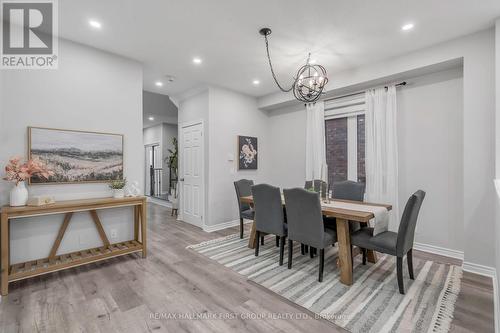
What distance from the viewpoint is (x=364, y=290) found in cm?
233

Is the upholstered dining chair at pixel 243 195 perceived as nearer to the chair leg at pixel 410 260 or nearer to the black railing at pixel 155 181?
the chair leg at pixel 410 260

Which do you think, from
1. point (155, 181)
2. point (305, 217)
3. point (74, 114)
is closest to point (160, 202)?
point (155, 181)

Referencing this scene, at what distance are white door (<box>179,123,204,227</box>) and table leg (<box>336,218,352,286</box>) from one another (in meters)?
2.81

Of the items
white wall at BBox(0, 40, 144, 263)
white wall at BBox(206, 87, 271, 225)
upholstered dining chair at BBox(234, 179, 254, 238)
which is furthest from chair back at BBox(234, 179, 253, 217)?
white wall at BBox(0, 40, 144, 263)

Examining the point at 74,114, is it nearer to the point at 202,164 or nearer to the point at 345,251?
the point at 202,164

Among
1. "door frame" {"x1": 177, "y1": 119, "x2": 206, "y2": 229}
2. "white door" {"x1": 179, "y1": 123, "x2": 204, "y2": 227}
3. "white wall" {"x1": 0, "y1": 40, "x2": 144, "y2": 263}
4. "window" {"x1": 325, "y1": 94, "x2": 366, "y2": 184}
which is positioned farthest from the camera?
"white door" {"x1": 179, "y1": 123, "x2": 204, "y2": 227}

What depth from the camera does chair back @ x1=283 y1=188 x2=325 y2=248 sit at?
8.04 ft

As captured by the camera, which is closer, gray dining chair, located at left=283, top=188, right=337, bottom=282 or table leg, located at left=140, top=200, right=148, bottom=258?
gray dining chair, located at left=283, top=188, right=337, bottom=282

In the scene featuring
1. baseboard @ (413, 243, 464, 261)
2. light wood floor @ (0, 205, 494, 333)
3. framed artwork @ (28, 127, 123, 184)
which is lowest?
light wood floor @ (0, 205, 494, 333)

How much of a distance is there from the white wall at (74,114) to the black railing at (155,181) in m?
5.34

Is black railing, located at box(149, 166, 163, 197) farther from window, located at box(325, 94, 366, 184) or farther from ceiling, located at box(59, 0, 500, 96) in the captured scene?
window, located at box(325, 94, 366, 184)

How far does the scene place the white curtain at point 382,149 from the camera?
11.5 feet

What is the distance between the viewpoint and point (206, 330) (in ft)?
5.86

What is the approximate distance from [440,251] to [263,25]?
3.79 metres
